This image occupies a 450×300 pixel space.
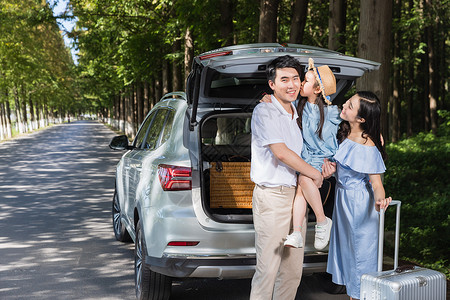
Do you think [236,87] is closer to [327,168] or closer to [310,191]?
[327,168]

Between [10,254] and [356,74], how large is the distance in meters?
4.83

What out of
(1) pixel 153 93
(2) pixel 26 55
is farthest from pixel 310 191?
(2) pixel 26 55

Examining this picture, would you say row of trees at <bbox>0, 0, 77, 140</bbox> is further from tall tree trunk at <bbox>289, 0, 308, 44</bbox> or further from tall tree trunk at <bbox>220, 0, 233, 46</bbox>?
tall tree trunk at <bbox>289, 0, 308, 44</bbox>

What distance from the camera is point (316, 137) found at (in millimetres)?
4070

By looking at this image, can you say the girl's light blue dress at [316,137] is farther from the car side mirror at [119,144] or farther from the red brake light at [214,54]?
the car side mirror at [119,144]

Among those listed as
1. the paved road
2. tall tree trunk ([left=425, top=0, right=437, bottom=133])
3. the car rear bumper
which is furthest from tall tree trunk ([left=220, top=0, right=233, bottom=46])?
tall tree trunk ([left=425, top=0, right=437, bottom=133])

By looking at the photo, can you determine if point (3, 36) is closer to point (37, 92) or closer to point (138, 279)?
point (37, 92)

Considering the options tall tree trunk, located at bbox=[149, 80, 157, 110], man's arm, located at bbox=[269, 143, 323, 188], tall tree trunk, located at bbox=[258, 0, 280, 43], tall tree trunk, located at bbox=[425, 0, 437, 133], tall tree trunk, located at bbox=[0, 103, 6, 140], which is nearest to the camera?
man's arm, located at bbox=[269, 143, 323, 188]

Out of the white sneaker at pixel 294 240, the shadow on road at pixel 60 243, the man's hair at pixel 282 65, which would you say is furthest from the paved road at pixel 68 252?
the man's hair at pixel 282 65

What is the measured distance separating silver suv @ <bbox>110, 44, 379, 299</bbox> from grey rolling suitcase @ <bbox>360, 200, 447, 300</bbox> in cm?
108

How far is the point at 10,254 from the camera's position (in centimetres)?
701

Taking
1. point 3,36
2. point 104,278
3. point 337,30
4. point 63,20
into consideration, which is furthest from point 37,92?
point 104,278

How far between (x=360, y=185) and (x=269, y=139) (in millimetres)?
821

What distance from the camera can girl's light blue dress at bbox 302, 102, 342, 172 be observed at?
406 cm
